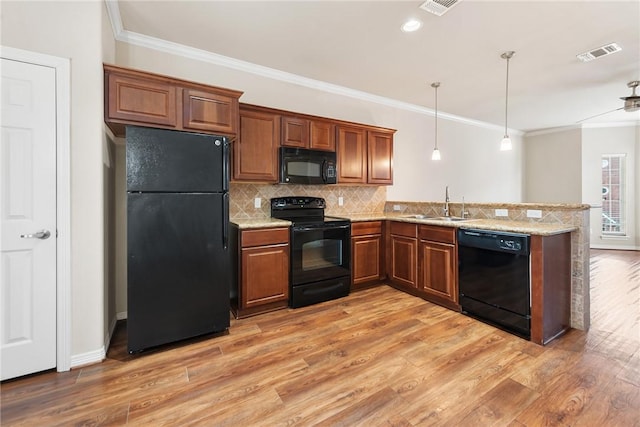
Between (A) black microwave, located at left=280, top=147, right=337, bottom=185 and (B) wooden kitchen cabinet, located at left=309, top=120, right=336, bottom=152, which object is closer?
(A) black microwave, located at left=280, top=147, right=337, bottom=185

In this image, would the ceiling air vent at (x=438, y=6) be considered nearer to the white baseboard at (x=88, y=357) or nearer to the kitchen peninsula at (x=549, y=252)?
the kitchen peninsula at (x=549, y=252)

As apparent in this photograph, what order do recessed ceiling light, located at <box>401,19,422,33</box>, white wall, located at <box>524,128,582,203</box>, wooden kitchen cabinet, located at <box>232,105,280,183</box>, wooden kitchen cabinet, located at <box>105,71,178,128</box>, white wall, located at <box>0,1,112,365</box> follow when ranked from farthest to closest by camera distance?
1. white wall, located at <box>524,128,582,203</box>
2. wooden kitchen cabinet, located at <box>232,105,280,183</box>
3. recessed ceiling light, located at <box>401,19,422,33</box>
4. wooden kitchen cabinet, located at <box>105,71,178,128</box>
5. white wall, located at <box>0,1,112,365</box>

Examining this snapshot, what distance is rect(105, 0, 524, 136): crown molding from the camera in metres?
2.66

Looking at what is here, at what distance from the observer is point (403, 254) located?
11.9ft

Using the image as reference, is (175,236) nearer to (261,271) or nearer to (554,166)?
(261,271)

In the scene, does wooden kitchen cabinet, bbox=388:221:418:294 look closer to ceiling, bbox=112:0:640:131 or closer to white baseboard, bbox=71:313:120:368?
ceiling, bbox=112:0:640:131

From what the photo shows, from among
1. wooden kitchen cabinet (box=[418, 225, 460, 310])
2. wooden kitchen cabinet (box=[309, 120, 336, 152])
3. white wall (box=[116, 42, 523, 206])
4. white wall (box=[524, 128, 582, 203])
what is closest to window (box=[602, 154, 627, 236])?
white wall (box=[524, 128, 582, 203])

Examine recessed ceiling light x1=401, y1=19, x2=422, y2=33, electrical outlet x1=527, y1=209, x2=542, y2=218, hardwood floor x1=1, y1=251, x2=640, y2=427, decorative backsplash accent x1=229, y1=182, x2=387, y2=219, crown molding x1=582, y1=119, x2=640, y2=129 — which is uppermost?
crown molding x1=582, y1=119, x2=640, y2=129

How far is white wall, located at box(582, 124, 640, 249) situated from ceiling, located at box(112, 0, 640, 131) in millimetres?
2611

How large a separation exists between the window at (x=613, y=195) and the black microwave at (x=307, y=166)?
6.83m

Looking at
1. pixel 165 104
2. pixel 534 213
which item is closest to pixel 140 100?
pixel 165 104

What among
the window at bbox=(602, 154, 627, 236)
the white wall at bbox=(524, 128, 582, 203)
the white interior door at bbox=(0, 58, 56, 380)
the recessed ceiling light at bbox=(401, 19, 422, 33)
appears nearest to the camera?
the white interior door at bbox=(0, 58, 56, 380)

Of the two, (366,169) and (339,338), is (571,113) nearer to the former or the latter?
(366,169)

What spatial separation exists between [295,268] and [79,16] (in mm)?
2639
